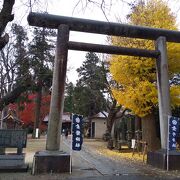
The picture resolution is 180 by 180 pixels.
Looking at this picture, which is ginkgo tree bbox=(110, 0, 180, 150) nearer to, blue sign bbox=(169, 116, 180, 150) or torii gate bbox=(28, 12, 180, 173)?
torii gate bbox=(28, 12, 180, 173)

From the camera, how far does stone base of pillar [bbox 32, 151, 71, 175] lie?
12289mm

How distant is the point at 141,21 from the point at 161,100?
7.08 metres

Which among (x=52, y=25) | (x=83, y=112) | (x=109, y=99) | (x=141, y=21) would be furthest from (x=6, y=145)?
(x=83, y=112)

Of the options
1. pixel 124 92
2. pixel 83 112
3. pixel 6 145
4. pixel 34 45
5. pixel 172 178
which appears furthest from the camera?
pixel 83 112

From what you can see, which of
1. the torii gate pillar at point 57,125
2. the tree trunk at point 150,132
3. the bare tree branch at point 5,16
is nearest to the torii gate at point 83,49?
the torii gate pillar at point 57,125

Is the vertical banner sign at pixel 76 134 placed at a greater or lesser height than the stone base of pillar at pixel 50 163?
greater

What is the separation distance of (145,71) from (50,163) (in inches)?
358

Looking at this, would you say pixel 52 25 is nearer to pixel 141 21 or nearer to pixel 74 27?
pixel 74 27

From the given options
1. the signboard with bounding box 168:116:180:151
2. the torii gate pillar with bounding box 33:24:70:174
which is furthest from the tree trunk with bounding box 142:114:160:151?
the torii gate pillar with bounding box 33:24:70:174

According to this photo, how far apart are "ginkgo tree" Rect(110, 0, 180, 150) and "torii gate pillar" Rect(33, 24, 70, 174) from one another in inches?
248

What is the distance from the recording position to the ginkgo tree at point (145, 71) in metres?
18.7

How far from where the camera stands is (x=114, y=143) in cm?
2686

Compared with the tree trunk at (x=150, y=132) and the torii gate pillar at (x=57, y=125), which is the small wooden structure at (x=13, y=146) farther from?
the tree trunk at (x=150, y=132)

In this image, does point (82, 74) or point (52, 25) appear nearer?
point (52, 25)
